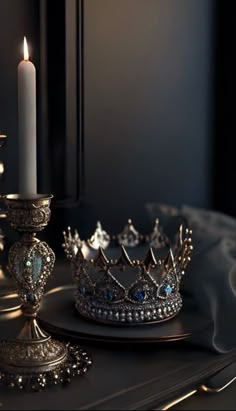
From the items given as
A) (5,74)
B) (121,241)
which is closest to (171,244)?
(121,241)

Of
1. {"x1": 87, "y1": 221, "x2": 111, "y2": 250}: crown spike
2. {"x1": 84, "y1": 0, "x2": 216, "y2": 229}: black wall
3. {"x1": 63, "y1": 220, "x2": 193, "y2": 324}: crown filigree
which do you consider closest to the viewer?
{"x1": 63, "y1": 220, "x2": 193, "y2": 324}: crown filigree

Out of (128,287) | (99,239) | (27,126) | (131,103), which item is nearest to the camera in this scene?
(27,126)

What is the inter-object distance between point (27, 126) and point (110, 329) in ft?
0.67

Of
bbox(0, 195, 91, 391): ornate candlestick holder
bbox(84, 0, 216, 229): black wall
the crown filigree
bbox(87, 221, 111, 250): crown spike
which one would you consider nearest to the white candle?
bbox(0, 195, 91, 391): ornate candlestick holder

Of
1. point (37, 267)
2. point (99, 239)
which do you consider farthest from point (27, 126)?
point (99, 239)

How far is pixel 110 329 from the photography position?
0.55 m

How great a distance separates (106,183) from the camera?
0.95 meters

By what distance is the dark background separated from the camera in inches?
32.0

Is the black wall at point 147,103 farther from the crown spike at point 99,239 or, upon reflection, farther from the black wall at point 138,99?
the crown spike at point 99,239

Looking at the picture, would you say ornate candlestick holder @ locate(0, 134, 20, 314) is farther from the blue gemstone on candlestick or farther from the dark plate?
the blue gemstone on candlestick

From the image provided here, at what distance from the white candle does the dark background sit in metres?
0.30

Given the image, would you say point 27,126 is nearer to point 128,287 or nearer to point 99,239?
point 128,287

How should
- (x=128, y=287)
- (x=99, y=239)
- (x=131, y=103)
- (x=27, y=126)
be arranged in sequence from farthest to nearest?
1. (x=131, y=103)
2. (x=99, y=239)
3. (x=128, y=287)
4. (x=27, y=126)

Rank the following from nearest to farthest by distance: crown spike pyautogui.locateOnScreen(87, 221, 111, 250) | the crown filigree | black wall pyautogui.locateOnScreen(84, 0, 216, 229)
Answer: the crown filigree, crown spike pyautogui.locateOnScreen(87, 221, 111, 250), black wall pyautogui.locateOnScreen(84, 0, 216, 229)
